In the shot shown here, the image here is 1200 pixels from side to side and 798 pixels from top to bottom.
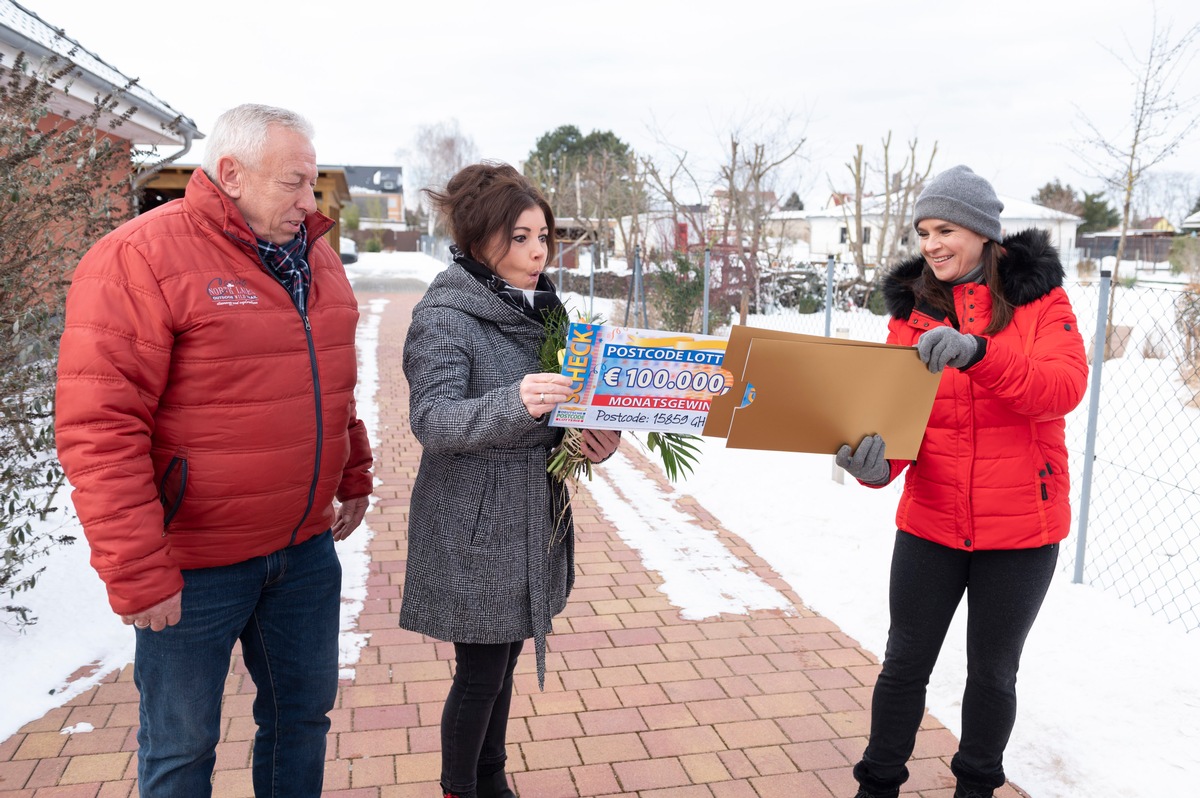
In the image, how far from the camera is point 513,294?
2.30m

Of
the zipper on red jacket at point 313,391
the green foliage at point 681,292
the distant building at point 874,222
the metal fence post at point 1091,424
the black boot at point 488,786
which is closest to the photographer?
the zipper on red jacket at point 313,391

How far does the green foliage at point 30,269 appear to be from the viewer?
11.9 ft

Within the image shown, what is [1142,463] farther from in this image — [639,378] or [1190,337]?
[639,378]

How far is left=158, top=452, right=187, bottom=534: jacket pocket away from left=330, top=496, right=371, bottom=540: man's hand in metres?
0.66

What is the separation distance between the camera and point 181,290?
73.2 inches

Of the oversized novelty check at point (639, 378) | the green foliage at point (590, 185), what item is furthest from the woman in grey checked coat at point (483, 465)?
the green foliage at point (590, 185)

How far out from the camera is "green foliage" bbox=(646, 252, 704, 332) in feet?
43.7

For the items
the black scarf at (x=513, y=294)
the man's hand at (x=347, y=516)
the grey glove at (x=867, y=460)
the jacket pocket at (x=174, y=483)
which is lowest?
the man's hand at (x=347, y=516)

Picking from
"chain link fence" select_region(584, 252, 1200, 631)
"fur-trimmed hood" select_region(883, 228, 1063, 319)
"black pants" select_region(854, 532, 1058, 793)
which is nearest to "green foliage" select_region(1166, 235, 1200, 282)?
"chain link fence" select_region(584, 252, 1200, 631)

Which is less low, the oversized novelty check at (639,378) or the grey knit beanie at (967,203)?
the grey knit beanie at (967,203)

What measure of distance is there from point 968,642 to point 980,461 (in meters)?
0.54

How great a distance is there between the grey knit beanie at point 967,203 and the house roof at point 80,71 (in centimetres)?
384

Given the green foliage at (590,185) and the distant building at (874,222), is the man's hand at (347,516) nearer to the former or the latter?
the green foliage at (590,185)

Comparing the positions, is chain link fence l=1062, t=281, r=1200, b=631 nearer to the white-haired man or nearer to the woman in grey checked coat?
→ the woman in grey checked coat
